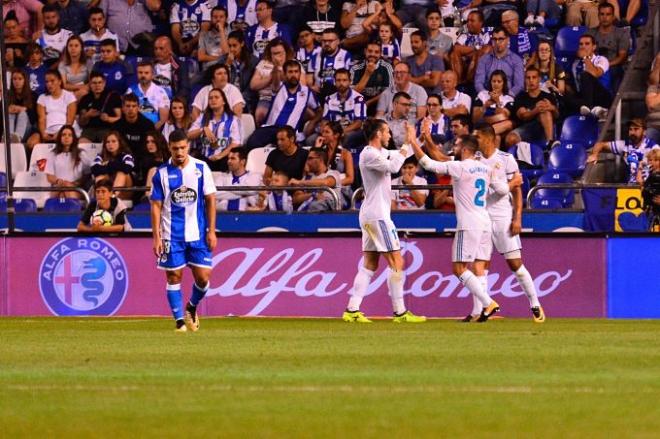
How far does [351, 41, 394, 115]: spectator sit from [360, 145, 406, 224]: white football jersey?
21.6ft

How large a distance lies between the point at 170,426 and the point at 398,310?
9.92 m

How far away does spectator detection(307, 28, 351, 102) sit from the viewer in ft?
78.5

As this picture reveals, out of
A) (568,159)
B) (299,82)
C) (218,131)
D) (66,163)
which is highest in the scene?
(299,82)

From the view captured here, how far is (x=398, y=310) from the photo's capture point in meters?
17.1

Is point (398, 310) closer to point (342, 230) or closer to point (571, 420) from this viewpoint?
point (342, 230)

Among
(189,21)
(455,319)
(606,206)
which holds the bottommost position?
(455,319)

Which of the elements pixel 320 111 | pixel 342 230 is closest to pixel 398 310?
pixel 342 230

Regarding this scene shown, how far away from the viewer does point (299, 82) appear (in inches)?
928

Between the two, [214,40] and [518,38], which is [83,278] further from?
[518,38]

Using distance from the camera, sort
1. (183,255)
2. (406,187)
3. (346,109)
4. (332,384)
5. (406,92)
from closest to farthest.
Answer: (332,384)
(183,255)
(406,187)
(406,92)
(346,109)

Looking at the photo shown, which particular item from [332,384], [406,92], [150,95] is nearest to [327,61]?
[406,92]

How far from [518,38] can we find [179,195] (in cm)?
982

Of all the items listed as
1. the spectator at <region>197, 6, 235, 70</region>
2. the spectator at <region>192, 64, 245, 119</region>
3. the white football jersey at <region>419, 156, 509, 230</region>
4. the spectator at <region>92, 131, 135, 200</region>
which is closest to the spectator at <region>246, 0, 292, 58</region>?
the spectator at <region>197, 6, 235, 70</region>

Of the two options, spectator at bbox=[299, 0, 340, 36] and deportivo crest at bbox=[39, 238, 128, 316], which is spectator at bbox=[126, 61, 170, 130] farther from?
deportivo crest at bbox=[39, 238, 128, 316]
